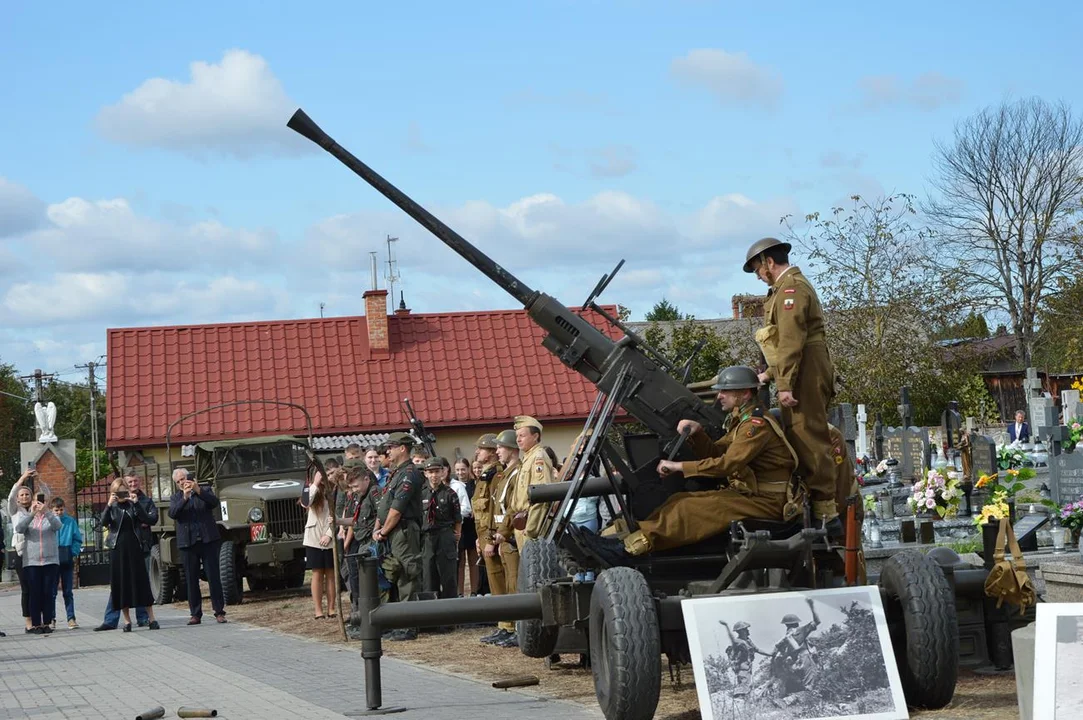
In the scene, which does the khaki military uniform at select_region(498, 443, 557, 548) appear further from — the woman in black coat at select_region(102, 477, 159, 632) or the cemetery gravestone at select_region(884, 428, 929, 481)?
the cemetery gravestone at select_region(884, 428, 929, 481)

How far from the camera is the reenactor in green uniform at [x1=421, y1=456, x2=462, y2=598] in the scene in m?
14.4

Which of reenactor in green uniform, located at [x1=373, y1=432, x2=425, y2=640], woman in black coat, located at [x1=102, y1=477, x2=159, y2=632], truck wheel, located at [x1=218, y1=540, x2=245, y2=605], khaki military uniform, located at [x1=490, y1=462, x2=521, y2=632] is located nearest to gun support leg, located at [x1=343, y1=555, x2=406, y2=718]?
khaki military uniform, located at [x1=490, y1=462, x2=521, y2=632]

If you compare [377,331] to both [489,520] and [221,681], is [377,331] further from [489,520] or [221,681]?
[221,681]

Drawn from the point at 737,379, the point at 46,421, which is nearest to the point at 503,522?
the point at 737,379

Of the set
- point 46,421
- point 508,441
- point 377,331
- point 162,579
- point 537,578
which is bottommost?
point 162,579

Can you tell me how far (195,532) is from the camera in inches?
701

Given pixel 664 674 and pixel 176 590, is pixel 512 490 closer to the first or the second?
pixel 664 674

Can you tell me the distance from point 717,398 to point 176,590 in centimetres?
1485

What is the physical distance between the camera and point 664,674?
33.2 feet

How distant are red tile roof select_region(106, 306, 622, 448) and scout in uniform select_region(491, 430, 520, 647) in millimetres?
19705

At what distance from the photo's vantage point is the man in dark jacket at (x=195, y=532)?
58.3ft

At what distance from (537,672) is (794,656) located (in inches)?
156

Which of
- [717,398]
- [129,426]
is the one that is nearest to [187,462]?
[129,426]

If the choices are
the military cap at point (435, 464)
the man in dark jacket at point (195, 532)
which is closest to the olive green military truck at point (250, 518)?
the man in dark jacket at point (195, 532)
